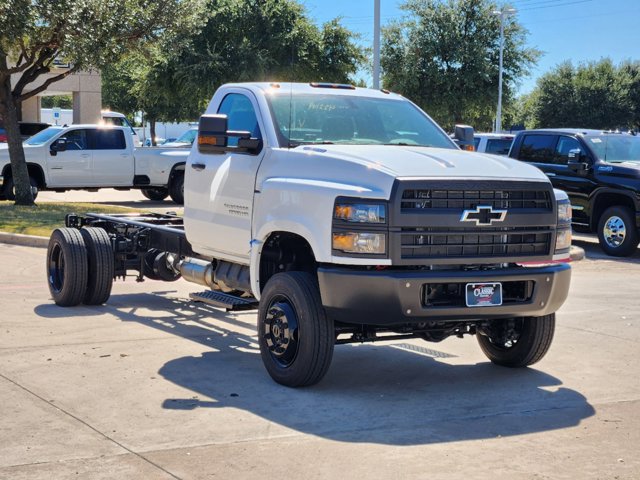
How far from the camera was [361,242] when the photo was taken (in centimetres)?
658

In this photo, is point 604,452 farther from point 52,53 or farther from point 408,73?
point 408,73

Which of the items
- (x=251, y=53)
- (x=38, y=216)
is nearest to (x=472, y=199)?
(x=38, y=216)

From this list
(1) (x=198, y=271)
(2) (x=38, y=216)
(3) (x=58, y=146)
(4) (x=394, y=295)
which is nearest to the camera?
(4) (x=394, y=295)

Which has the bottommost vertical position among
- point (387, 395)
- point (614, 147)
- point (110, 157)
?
point (387, 395)

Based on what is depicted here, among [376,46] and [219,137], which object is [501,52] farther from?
[219,137]

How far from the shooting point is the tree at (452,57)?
44.0 metres

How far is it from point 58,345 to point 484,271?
3.75 m

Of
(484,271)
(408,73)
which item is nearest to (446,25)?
(408,73)

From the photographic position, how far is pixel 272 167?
24.8 ft

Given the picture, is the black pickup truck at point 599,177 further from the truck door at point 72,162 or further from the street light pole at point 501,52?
the street light pole at point 501,52

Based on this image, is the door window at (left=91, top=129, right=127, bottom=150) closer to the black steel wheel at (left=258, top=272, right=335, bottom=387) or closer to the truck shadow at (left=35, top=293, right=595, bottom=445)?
the truck shadow at (left=35, top=293, right=595, bottom=445)

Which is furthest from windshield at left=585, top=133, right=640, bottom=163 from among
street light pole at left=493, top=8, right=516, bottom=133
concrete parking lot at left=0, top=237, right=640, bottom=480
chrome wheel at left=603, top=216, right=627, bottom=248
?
street light pole at left=493, top=8, right=516, bottom=133

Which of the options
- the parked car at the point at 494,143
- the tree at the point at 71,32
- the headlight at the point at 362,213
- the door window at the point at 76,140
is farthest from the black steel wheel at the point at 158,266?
the door window at the point at 76,140

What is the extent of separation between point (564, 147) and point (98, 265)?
10.4 metres
